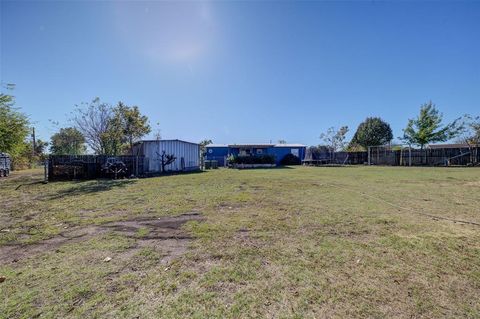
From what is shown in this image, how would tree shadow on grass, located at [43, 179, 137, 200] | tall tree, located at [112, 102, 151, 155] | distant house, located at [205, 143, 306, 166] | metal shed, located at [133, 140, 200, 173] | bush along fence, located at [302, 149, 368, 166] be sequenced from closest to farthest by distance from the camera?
tree shadow on grass, located at [43, 179, 137, 200] < metal shed, located at [133, 140, 200, 173] < tall tree, located at [112, 102, 151, 155] < bush along fence, located at [302, 149, 368, 166] < distant house, located at [205, 143, 306, 166]

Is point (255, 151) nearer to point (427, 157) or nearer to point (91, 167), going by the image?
point (427, 157)

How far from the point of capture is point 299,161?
3231 cm

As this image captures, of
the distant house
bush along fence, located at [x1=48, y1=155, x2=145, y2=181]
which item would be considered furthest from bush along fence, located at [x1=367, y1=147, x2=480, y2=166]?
bush along fence, located at [x1=48, y1=155, x2=145, y2=181]

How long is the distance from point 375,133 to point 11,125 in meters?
45.0

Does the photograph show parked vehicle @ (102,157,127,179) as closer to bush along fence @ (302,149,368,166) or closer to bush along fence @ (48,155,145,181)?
bush along fence @ (48,155,145,181)

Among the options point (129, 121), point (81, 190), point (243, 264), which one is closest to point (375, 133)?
point (129, 121)

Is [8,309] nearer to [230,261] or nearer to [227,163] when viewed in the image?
[230,261]

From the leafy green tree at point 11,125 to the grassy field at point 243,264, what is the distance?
9972 millimetres

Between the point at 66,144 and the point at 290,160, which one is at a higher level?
the point at 66,144

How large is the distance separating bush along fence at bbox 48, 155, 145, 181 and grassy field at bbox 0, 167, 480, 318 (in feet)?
30.9

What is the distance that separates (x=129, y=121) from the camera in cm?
2127

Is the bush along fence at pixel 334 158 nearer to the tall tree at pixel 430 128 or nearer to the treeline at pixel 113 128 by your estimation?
the tall tree at pixel 430 128

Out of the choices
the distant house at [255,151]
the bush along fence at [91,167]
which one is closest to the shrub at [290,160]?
the distant house at [255,151]

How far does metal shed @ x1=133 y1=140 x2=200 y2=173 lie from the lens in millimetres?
18406
